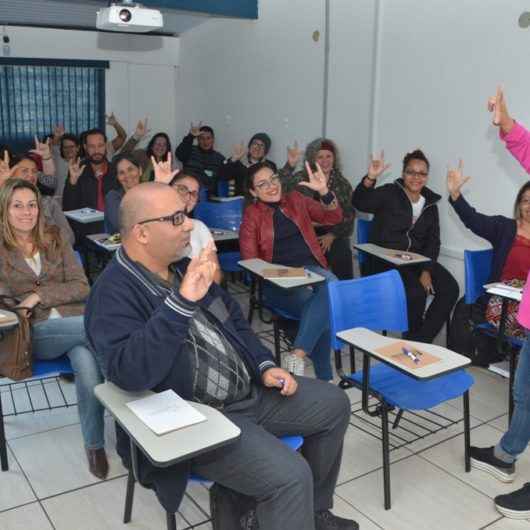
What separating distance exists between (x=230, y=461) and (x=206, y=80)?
6367mm

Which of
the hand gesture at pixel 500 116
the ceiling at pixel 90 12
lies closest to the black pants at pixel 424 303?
the hand gesture at pixel 500 116

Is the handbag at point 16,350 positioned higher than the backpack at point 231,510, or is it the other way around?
the handbag at point 16,350

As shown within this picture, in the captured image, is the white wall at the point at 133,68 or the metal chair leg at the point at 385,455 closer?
the metal chair leg at the point at 385,455

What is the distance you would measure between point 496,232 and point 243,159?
11.8 ft

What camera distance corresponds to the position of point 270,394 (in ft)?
6.54

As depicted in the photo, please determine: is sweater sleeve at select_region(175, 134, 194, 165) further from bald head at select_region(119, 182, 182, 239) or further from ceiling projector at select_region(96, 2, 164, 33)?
bald head at select_region(119, 182, 182, 239)

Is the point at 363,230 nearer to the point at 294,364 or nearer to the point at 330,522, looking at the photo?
the point at 294,364

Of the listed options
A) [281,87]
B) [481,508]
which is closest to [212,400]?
[481,508]

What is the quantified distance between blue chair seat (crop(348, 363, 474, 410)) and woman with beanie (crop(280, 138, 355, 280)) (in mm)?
2073

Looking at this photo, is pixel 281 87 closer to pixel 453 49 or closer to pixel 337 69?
pixel 337 69

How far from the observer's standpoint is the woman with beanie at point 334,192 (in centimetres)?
454

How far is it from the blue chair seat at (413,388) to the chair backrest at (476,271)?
88 centimetres

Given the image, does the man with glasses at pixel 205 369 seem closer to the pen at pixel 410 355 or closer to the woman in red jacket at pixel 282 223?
the pen at pixel 410 355

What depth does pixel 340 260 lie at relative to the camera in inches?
179
